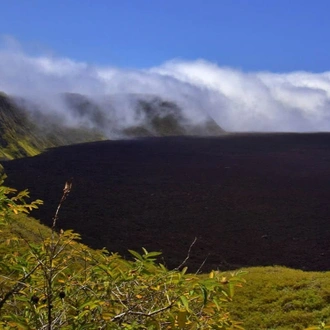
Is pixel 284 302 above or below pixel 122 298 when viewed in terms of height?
below

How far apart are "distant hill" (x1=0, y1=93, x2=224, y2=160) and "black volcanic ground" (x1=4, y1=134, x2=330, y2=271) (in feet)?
67.3

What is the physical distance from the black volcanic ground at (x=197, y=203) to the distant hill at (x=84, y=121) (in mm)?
20525

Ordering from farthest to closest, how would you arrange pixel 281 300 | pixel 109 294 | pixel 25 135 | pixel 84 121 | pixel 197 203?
pixel 84 121 < pixel 25 135 < pixel 197 203 < pixel 281 300 < pixel 109 294

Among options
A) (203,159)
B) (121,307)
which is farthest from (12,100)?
(121,307)

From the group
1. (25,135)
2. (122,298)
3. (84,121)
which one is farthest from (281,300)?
(84,121)

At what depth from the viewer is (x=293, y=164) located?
62.7m

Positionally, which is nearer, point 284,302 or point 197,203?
point 284,302

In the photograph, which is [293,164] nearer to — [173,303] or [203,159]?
[203,159]

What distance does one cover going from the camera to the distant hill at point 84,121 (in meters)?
→ 88.7

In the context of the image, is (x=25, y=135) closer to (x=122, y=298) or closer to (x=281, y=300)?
(x=281, y=300)

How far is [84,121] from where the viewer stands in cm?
12275

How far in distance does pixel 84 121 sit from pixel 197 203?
291ft

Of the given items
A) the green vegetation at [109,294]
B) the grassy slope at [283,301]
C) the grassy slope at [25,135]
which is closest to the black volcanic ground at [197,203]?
the grassy slope at [283,301]

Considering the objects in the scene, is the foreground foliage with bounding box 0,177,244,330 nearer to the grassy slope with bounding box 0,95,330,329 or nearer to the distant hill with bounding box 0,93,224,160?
the grassy slope with bounding box 0,95,330,329
